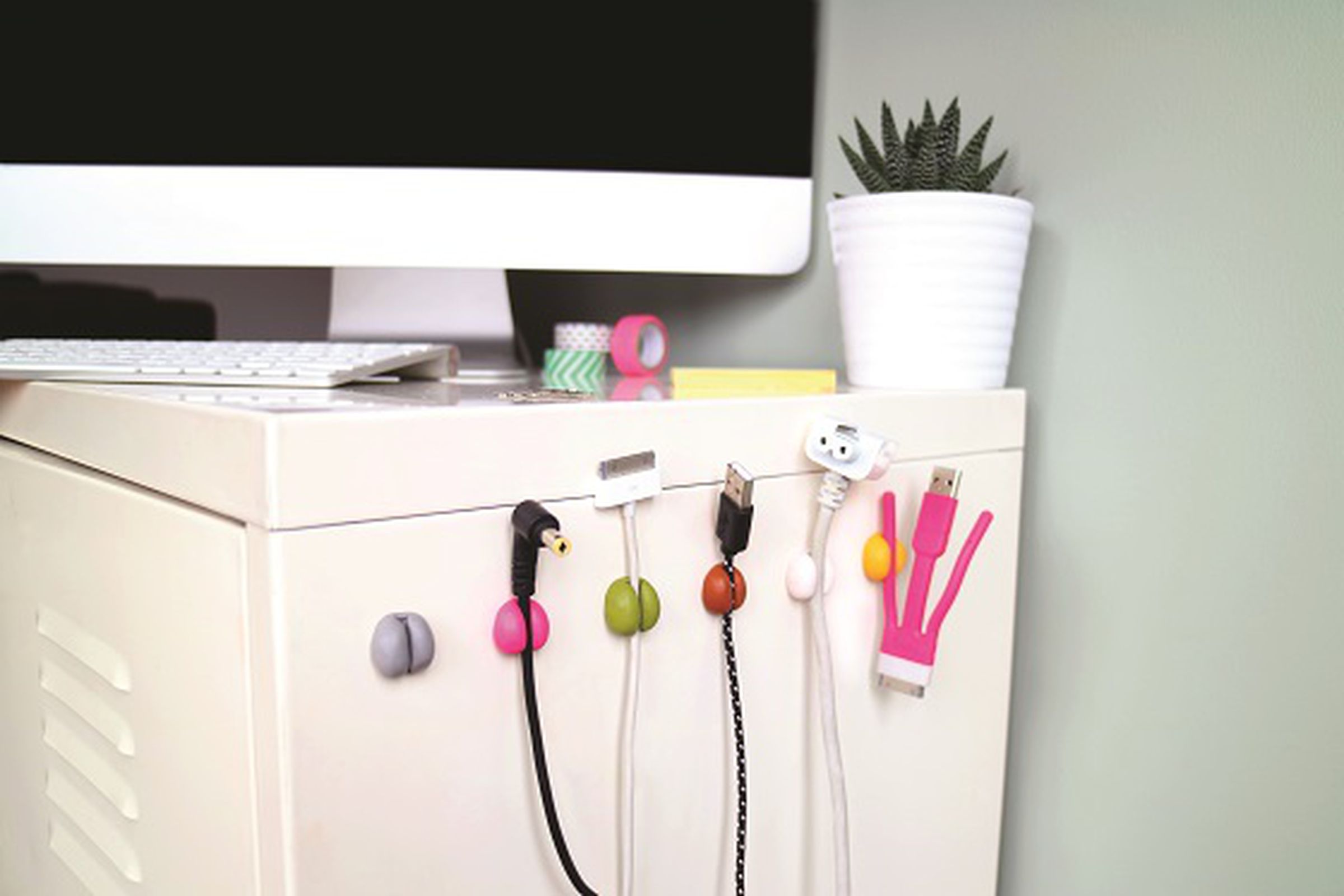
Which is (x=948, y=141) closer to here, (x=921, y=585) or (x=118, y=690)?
(x=921, y=585)

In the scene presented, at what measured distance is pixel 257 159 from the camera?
2.65 feet

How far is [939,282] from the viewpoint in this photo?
0.66m

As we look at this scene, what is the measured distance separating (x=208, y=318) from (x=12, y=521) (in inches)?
31.8

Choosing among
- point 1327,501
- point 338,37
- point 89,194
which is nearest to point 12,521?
point 89,194

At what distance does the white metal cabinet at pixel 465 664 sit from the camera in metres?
0.40

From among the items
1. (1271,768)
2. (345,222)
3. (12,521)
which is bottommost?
(1271,768)

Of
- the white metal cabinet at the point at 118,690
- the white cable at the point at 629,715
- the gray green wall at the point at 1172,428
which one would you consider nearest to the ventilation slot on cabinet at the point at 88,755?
the white metal cabinet at the point at 118,690

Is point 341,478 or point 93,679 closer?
point 341,478

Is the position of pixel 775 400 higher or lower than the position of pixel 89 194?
lower

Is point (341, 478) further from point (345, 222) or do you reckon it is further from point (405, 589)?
point (345, 222)

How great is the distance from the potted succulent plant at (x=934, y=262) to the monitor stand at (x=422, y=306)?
35cm

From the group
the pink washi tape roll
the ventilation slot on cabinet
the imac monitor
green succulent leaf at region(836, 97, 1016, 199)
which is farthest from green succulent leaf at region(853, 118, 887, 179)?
the ventilation slot on cabinet

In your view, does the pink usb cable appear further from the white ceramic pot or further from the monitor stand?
the monitor stand

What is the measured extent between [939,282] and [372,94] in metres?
0.46
